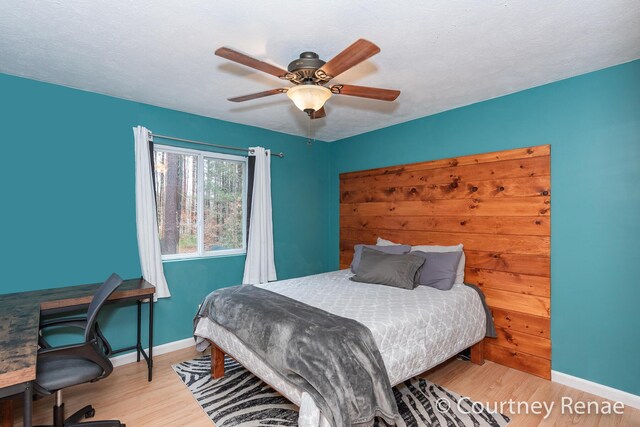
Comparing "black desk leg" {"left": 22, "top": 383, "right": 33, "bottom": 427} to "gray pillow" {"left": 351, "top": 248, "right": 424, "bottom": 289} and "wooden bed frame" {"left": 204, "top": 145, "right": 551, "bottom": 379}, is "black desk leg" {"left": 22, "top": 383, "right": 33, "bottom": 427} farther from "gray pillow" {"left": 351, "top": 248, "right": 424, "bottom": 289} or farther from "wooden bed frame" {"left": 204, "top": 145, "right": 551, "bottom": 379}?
"gray pillow" {"left": 351, "top": 248, "right": 424, "bottom": 289}

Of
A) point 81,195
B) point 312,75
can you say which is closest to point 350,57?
point 312,75

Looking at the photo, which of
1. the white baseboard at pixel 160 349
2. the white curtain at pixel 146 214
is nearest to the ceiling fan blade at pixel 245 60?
the white curtain at pixel 146 214

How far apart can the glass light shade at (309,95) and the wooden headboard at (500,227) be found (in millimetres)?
1954

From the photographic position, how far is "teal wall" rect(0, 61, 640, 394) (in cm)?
239

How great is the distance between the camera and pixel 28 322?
72.7 inches

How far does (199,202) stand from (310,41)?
2276 mm

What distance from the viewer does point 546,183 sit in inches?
108

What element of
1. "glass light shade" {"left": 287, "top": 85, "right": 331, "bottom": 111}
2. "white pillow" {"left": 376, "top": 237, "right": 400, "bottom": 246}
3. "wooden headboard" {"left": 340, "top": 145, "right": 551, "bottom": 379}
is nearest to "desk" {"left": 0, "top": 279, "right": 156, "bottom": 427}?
"glass light shade" {"left": 287, "top": 85, "right": 331, "bottom": 111}

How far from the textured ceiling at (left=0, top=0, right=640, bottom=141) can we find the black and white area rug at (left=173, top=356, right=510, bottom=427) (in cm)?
252

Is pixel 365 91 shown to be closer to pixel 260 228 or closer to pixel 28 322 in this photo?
pixel 260 228

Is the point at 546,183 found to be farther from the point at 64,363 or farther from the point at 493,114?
the point at 64,363

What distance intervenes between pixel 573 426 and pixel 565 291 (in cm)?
100

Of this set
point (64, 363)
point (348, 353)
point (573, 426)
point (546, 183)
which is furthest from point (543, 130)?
point (64, 363)

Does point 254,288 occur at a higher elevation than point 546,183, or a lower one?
lower
